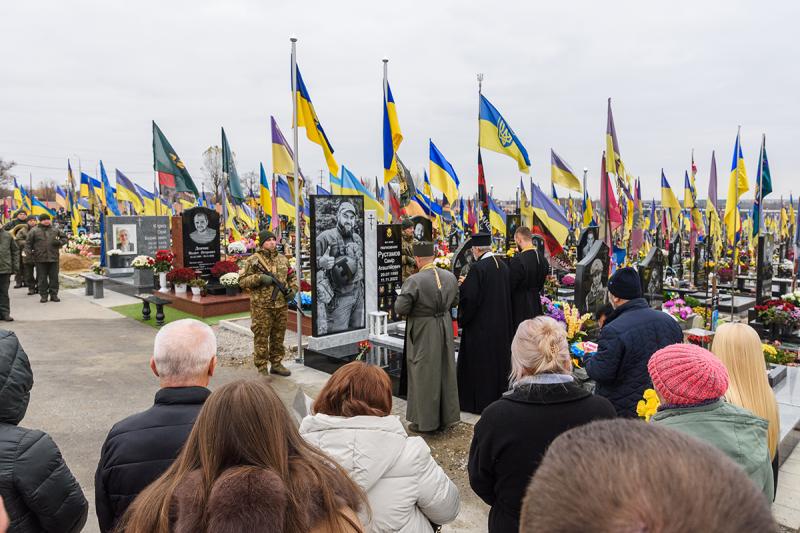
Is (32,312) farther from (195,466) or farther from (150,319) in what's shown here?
(195,466)

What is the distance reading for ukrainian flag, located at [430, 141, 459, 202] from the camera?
14.5m

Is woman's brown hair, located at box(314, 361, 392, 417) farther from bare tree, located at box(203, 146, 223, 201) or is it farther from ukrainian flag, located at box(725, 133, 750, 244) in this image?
bare tree, located at box(203, 146, 223, 201)

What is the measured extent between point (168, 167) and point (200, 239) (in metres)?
2.03

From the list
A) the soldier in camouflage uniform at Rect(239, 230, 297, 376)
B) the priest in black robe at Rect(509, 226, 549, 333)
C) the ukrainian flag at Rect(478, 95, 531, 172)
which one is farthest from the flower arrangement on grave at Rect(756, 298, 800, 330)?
the soldier in camouflage uniform at Rect(239, 230, 297, 376)

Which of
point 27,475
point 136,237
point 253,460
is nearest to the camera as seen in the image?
point 253,460

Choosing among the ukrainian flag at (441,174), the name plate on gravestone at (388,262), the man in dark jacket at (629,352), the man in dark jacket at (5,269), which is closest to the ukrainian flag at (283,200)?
the ukrainian flag at (441,174)

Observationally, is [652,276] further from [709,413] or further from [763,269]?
[709,413]

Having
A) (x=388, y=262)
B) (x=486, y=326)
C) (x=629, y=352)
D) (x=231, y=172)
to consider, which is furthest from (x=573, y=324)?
(x=231, y=172)

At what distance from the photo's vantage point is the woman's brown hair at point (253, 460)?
57.7 inches

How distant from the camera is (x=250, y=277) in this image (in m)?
7.87

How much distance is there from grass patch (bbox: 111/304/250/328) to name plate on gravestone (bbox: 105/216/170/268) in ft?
15.8

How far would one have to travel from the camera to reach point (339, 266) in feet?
28.6

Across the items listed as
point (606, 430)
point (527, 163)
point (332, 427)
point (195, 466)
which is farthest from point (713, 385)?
point (527, 163)

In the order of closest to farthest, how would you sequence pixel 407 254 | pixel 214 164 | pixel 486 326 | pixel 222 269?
pixel 486 326, pixel 407 254, pixel 222 269, pixel 214 164
